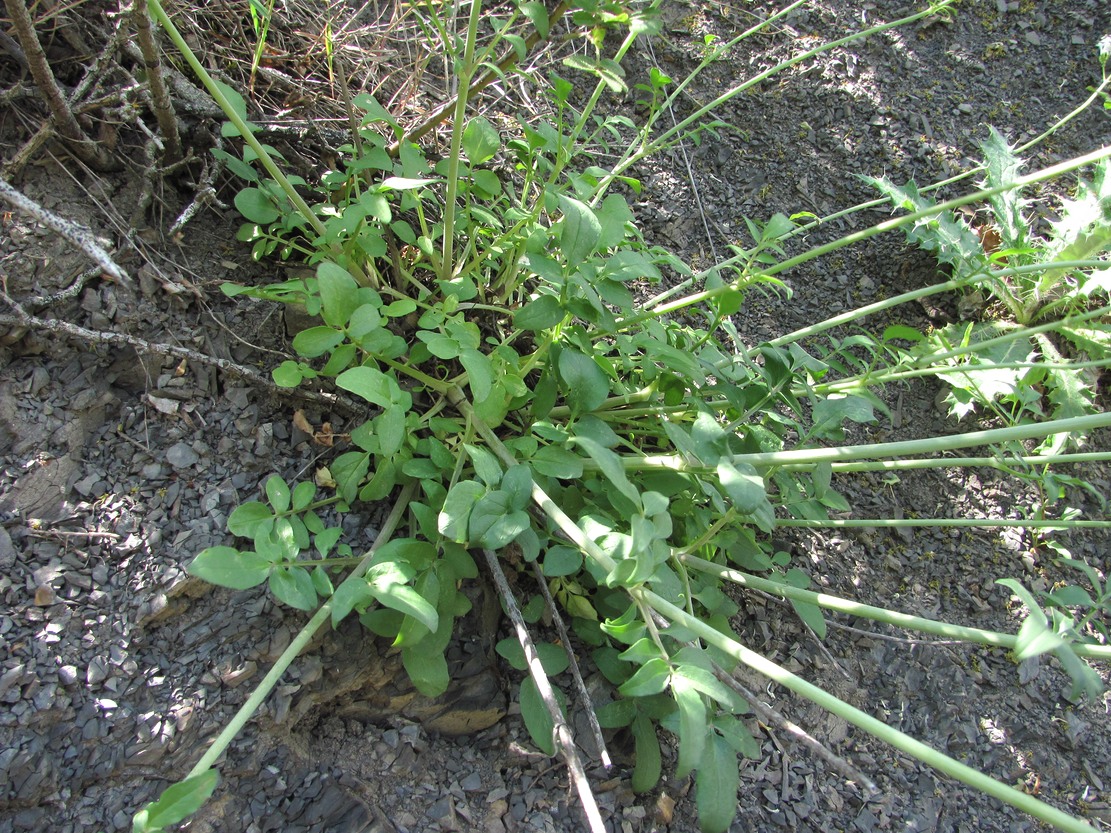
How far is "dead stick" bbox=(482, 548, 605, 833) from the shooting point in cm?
98

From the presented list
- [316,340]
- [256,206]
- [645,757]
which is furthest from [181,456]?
[645,757]

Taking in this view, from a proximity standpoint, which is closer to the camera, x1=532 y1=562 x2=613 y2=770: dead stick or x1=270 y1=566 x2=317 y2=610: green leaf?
x1=270 y1=566 x2=317 y2=610: green leaf

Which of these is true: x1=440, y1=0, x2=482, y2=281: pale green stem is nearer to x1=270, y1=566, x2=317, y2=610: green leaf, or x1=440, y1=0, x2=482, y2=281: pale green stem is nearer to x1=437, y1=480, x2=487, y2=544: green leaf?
x1=437, y1=480, x2=487, y2=544: green leaf

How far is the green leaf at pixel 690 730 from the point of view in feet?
2.85

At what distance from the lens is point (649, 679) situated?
96 cm

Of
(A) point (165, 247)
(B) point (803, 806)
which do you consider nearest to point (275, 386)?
(A) point (165, 247)

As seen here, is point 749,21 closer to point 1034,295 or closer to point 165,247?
point 1034,295

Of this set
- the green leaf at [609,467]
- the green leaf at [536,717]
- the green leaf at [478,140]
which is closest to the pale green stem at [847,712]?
the green leaf at [609,467]

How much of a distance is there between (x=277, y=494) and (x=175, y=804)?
462mm

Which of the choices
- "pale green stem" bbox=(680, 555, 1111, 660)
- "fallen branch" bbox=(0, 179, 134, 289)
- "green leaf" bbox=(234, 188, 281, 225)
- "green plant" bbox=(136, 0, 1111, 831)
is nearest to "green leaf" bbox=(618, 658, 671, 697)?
"green plant" bbox=(136, 0, 1111, 831)

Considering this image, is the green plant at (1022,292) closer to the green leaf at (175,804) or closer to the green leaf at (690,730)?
the green leaf at (690,730)

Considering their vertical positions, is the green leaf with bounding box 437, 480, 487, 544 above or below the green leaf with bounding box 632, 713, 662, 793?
above

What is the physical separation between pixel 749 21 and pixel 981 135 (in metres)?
0.81

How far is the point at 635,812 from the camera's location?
51.4 inches
